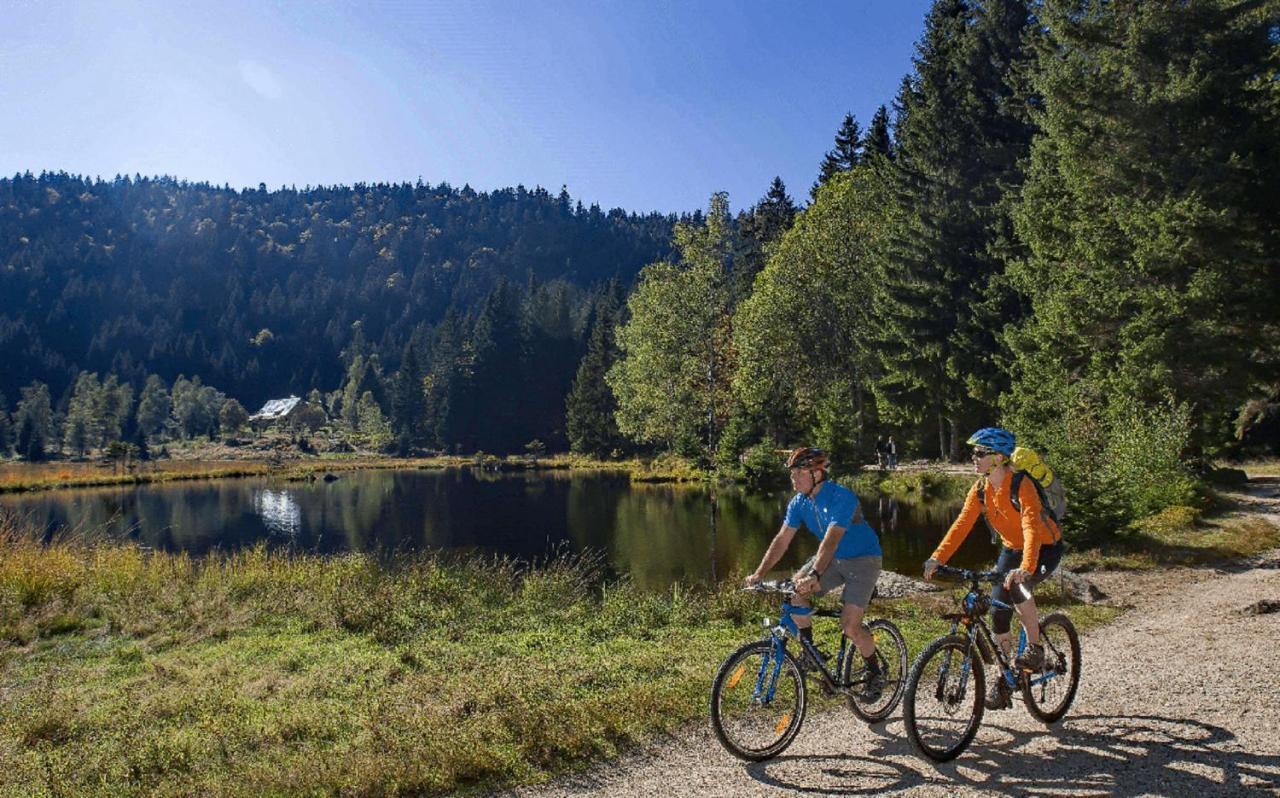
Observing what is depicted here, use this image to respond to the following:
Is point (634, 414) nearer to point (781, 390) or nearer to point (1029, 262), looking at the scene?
point (781, 390)

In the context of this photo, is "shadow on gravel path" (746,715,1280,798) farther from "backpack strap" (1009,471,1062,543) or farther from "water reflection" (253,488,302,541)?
"water reflection" (253,488,302,541)

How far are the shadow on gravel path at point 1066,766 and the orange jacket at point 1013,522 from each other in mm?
1433

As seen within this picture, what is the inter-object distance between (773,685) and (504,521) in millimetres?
28097

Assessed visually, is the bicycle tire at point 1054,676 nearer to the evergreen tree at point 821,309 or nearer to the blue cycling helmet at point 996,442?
the blue cycling helmet at point 996,442

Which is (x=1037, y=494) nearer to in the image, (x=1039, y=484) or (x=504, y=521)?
(x=1039, y=484)

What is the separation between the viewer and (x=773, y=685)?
6.16 meters

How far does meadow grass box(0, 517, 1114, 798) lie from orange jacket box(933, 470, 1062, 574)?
2209 mm

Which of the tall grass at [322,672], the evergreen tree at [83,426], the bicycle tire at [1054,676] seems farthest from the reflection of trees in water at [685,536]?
the evergreen tree at [83,426]

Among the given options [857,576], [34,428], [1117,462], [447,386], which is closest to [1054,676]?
[857,576]

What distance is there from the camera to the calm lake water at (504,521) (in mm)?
22781

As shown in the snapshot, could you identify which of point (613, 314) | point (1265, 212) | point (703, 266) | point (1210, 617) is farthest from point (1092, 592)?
point (613, 314)

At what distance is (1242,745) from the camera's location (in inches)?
239

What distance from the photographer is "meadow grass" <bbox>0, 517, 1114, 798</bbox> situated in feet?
20.4

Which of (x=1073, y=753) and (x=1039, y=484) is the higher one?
(x=1039, y=484)
